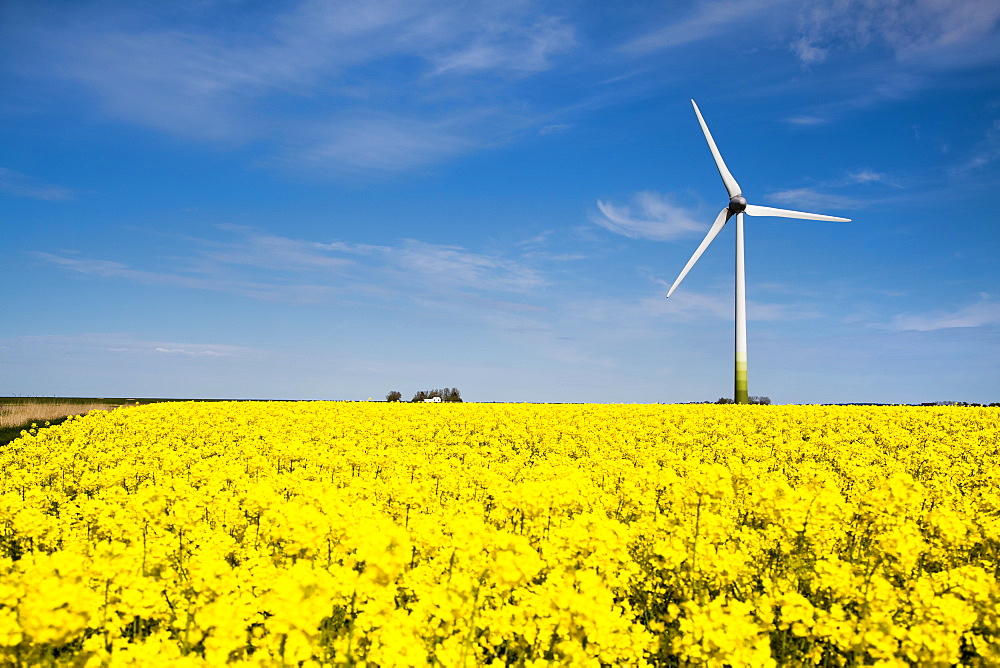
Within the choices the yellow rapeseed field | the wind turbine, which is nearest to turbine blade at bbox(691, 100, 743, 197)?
the wind turbine

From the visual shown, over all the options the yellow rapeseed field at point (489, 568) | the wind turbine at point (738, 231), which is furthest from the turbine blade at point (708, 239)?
the yellow rapeseed field at point (489, 568)

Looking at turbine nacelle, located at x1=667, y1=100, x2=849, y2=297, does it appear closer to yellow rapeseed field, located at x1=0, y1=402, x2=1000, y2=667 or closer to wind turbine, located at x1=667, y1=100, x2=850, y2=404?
wind turbine, located at x1=667, y1=100, x2=850, y2=404

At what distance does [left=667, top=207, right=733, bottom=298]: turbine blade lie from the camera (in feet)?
133

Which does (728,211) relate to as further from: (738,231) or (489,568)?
(489,568)

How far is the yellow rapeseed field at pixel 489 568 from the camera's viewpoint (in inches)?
189

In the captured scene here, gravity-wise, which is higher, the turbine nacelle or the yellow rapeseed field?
the turbine nacelle

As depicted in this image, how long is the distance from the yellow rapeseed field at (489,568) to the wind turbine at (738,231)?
2661cm

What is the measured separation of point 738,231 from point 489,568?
39.4 metres

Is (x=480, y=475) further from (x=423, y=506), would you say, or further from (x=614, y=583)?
(x=614, y=583)

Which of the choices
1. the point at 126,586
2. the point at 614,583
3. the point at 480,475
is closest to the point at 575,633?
the point at 614,583

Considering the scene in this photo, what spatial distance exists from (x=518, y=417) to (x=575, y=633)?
22600 mm

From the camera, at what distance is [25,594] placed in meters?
4.43

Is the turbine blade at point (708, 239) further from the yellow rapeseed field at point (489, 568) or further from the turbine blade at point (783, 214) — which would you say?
the yellow rapeseed field at point (489, 568)

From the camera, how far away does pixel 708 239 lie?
135 ft
